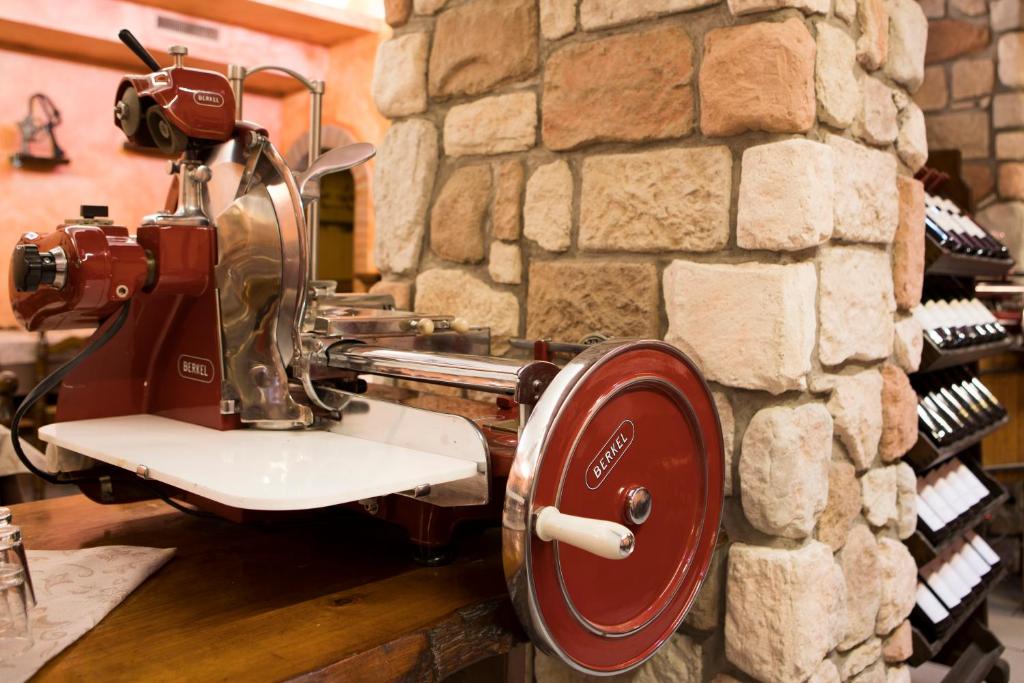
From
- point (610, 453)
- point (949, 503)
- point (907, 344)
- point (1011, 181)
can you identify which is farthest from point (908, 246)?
point (1011, 181)

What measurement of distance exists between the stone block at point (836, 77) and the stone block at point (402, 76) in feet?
2.96

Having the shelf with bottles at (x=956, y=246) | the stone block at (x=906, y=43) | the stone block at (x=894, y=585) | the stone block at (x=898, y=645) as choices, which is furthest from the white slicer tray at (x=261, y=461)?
the shelf with bottles at (x=956, y=246)

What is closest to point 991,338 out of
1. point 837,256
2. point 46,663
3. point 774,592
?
point 837,256

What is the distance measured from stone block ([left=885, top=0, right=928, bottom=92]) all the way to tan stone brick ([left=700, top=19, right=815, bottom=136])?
1.51 feet

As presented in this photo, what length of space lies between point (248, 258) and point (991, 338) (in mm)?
2056

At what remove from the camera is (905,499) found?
6.31 ft

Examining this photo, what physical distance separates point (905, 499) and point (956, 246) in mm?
693

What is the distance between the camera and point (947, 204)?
2525mm

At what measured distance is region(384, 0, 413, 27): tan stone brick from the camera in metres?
2.06

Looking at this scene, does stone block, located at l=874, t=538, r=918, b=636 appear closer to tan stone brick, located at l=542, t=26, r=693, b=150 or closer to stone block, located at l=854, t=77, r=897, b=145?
stone block, located at l=854, t=77, r=897, b=145

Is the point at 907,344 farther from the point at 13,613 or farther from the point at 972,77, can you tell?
the point at 972,77

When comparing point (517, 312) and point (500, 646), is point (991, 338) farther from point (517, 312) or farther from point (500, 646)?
point (500, 646)

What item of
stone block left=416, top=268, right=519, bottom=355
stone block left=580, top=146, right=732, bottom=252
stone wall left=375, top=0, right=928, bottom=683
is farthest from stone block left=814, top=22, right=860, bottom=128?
stone block left=416, top=268, right=519, bottom=355

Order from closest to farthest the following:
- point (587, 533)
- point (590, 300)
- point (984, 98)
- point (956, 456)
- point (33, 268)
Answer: point (587, 533)
point (33, 268)
point (590, 300)
point (956, 456)
point (984, 98)
